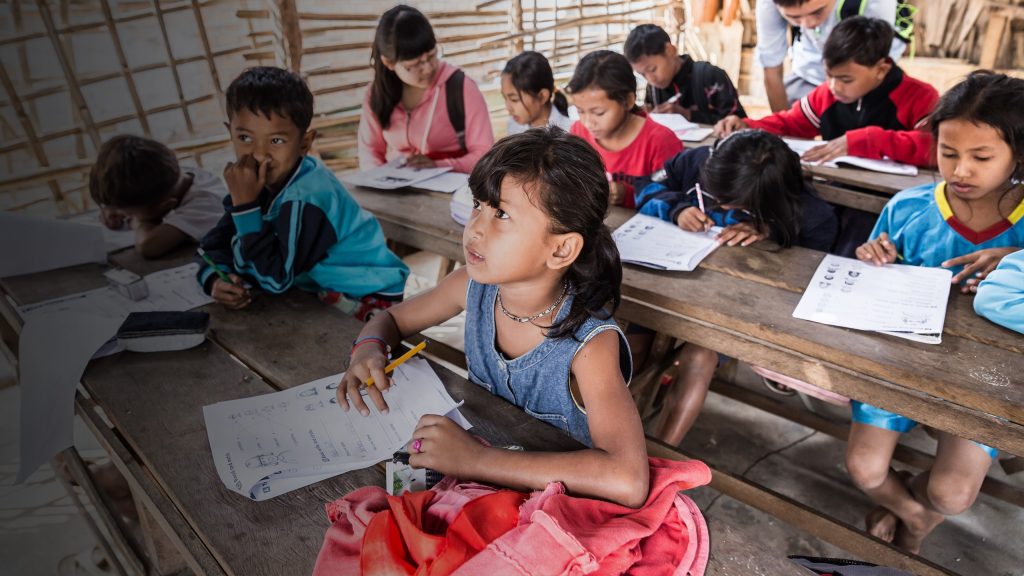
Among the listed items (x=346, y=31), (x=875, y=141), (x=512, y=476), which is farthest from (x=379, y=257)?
(x=346, y=31)

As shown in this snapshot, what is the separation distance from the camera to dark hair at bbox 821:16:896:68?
250cm

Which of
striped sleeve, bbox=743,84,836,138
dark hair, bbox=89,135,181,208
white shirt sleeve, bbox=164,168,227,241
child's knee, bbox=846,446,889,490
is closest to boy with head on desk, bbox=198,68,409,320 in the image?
white shirt sleeve, bbox=164,168,227,241

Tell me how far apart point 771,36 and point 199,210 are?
3.42 metres

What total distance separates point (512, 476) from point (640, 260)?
0.89 metres

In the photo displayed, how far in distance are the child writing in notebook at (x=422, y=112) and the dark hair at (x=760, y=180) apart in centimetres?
114

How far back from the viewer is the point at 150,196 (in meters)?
1.98

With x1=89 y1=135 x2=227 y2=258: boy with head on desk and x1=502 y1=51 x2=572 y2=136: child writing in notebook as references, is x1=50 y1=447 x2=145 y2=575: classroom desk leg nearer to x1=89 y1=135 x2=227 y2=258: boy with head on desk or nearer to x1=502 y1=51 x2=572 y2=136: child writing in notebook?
x1=89 y1=135 x2=227 y2=258: boy with head on desk

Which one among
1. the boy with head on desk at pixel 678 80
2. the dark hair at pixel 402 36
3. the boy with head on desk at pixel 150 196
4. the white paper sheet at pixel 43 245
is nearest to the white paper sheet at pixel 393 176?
the dark hair at pixel 402 36

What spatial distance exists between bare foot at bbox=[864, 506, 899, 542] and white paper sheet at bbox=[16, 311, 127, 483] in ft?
6.61

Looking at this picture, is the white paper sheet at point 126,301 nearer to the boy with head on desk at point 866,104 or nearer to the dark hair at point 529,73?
the dark hair at point 529,73

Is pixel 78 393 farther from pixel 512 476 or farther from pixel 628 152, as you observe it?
pixel 628 152

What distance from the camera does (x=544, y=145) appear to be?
1.10 metres

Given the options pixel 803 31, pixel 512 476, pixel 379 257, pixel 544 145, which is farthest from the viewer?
pixel 803 31

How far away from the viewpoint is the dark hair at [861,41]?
250 centimetres
